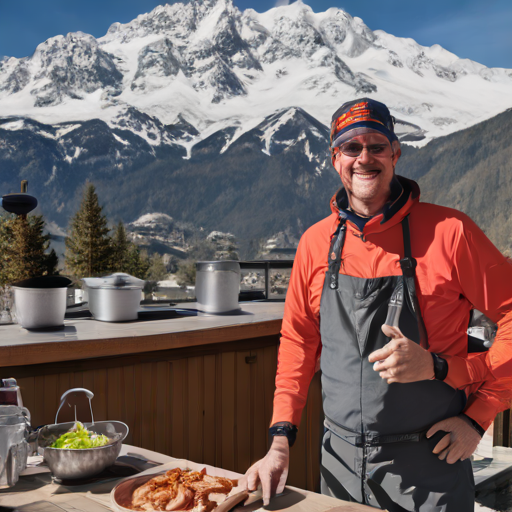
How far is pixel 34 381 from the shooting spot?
1.59 m

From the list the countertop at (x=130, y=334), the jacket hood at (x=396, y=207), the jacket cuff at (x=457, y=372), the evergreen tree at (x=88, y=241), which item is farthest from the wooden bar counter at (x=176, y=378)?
the evergreen tree at (x=88, y=241)

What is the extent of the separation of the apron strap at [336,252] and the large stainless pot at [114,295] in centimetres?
95

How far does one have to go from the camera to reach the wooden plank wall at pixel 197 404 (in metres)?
1.70

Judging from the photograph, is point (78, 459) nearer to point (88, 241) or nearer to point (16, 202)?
point (16, 202)

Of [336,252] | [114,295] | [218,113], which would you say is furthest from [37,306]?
[218,113]

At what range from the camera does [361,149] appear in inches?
46.4

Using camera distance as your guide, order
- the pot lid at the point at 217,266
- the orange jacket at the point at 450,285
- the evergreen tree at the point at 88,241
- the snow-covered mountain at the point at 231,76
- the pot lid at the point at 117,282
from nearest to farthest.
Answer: the orange jacket at the point at 450,285 < the pot lid at the point at 117,282 < the pot lid at the point at 217,266 < the evergreen tree at the point at 88,241 < the snow-covered mountain at the point at 231,76

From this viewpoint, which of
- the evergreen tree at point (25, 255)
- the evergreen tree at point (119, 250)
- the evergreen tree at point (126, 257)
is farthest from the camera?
the evergreen tree at point (126, 257)

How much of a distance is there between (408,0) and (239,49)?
23202 millimetres

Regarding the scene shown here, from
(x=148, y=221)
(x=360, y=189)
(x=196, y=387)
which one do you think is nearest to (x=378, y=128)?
(x=360, y=189)

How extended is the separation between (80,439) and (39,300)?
0.83m

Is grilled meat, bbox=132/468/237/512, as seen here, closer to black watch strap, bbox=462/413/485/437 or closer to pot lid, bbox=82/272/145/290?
black watch strap, bbox=462/413/485/437

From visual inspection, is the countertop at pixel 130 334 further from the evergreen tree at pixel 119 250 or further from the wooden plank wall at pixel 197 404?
the evergreen tree at pixel 119 250

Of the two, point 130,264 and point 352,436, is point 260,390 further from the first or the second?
point 130,264
